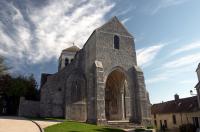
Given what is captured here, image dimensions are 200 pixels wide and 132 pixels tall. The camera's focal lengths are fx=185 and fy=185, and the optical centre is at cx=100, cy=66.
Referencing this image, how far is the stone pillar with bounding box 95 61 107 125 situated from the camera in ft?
59.5

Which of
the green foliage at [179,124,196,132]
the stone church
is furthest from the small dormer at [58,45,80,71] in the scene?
the green foliage at [179,124,196,132]

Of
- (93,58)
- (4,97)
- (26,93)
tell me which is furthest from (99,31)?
(4,97)

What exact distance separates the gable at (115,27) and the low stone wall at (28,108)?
51.1 feet

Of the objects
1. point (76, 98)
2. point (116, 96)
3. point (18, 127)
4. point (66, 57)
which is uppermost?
point (66, 57)

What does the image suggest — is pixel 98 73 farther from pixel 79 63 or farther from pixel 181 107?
pixel 181 107

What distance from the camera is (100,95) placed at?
1872 centimetres

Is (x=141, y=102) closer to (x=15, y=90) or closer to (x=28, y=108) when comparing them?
(x=28, y=108)

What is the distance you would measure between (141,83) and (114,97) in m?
4.79

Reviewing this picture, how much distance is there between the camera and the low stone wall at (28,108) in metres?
27.7

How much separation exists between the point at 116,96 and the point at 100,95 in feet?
19.5

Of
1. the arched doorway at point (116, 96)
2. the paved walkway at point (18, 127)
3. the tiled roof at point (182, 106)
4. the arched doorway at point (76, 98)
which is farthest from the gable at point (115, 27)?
the tiled roof at point (182, 106)

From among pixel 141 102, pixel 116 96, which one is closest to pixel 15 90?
pixel 116 96

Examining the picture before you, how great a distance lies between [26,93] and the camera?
3294 centimetres

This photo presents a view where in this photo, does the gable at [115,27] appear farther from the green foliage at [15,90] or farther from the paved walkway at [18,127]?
the green foliage at [15,90]
